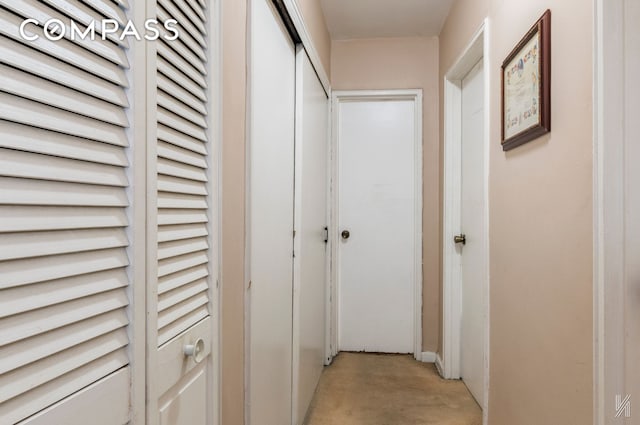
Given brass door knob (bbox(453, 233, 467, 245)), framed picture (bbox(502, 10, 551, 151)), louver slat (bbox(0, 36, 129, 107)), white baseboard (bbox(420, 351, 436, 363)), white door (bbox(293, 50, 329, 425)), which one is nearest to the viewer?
louver slat (bbox(0, 36, 129, 107))

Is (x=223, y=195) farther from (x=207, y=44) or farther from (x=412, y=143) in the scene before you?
(x=412, y=143)

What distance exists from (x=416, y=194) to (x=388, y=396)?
58.5 inches

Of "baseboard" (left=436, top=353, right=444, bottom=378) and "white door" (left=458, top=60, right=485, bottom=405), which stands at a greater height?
"white door" (left=458, top=60, right=485, bottom=405)

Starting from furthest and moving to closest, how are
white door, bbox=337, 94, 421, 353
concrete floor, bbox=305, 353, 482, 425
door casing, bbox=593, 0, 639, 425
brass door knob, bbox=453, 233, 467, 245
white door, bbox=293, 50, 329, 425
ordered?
white door, bbox=337, 94, 421, 353 < brass door knob, bbox=453, 233, 467, 245 < concrete floor, bbox=305, 353, 482, 425 < white door, bbox=293, 50, 329, 425 < door casing, bbox=593, 0, 639, 425

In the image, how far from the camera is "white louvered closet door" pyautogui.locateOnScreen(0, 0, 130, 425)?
1.37ft

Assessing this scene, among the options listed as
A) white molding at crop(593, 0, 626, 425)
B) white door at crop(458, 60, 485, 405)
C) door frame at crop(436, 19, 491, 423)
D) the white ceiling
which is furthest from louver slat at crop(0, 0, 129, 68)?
door frame at crop(436, 19, 491, 423)

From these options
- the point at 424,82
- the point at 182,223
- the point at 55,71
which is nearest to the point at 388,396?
the point at 182,223

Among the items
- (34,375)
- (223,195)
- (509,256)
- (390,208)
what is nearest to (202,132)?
(223,195)

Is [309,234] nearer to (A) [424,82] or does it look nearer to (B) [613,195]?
(B) [613,195]

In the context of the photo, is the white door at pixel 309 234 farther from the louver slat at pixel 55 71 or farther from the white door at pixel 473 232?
the louver slat at pixel 55 71

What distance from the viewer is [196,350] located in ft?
2.71

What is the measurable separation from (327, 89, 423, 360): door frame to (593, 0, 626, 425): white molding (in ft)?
6.93

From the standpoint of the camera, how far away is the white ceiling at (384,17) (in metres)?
2.60

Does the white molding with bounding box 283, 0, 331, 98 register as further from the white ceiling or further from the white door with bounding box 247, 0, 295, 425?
the white ceiling
